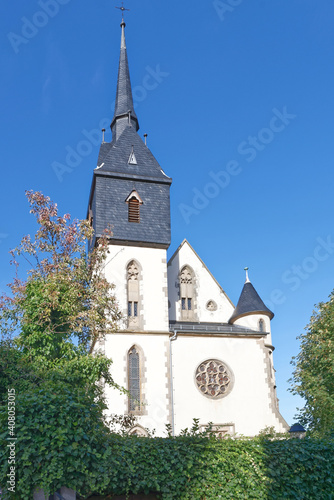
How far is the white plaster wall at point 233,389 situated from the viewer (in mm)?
22844

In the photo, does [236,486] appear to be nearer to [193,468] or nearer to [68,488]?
[193,468]

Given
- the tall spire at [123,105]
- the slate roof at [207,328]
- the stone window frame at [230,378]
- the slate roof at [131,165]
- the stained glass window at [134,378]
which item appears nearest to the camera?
the stained glass window at [134,378]

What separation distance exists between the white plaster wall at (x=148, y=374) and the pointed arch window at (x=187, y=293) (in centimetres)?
321

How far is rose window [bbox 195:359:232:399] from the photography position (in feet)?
76.8

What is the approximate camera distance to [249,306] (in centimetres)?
2659

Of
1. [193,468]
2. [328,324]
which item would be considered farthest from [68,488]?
[328,324]

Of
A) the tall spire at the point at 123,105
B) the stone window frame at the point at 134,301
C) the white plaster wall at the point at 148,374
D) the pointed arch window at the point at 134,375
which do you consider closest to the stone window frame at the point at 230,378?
the white plaster wall at the point at 148,374

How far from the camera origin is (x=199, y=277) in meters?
27.4

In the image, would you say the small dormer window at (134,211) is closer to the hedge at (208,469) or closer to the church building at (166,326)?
the church building at (166,326)

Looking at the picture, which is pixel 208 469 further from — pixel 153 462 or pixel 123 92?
pixel 123 92

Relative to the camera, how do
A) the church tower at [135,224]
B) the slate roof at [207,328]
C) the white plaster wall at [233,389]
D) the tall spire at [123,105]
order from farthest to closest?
the tall spire at [123,105], the slate roof at [207,328], the church tower at [135,224], the white plaster wall at [233,389]

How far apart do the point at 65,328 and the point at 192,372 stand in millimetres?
8689

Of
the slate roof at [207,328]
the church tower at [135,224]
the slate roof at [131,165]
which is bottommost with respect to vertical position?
the slate roof at [207,328]

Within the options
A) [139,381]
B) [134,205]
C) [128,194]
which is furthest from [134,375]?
[128,194]
